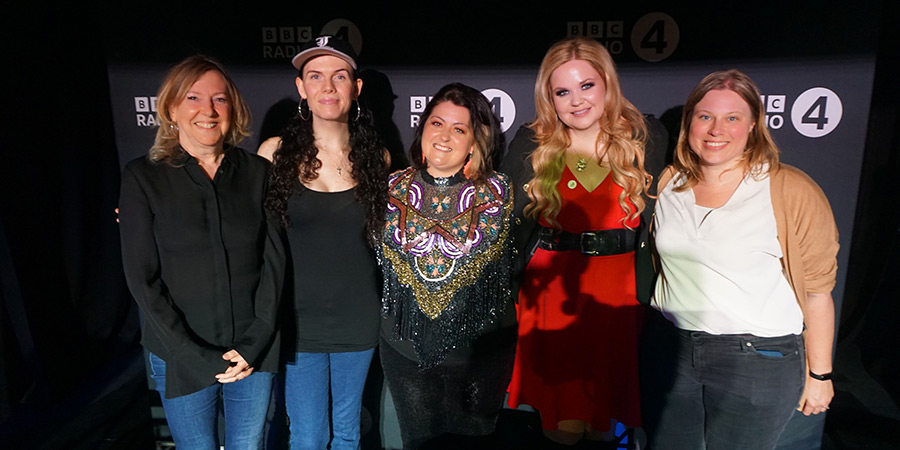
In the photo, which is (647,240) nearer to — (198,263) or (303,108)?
(303,108)

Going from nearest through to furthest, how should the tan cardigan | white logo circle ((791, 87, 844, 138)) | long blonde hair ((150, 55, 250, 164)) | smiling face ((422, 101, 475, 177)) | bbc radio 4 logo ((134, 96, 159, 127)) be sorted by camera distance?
the tan cardigan
long blonde hair ((150, 55, 250, 164))
smiling face ((422, 101, 475, 177))
white logo circle ((791, 87, 844, 138))
bbc radio 4 logo ((134, 96, 159, 127))

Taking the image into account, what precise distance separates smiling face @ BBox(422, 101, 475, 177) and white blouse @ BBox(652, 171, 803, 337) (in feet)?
2.63

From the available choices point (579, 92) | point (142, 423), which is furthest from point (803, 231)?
point (142, 423)

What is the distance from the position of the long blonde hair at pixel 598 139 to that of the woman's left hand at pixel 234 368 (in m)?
1.18

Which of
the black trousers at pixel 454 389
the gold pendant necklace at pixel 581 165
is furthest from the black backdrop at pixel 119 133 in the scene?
the black trousers at pixel 454 389

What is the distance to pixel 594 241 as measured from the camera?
199 centimetres

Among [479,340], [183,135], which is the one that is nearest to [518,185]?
[479,340]

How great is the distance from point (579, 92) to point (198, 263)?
1456mm

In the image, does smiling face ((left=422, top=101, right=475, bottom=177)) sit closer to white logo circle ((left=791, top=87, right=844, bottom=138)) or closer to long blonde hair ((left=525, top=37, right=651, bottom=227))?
long blonde hair ((left=525, top=37, right=651, bottom=227))

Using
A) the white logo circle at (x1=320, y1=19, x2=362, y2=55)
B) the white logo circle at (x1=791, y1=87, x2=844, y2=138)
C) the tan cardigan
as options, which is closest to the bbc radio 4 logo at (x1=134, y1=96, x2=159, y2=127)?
the white logo circle at (x1=320, y1=19, x2=362, y2=55)

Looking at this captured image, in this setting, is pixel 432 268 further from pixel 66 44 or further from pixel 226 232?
pixel 66 44

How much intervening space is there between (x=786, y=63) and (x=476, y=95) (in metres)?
1.51

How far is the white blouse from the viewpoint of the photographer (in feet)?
5.53

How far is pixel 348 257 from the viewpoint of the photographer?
196 centimetres
